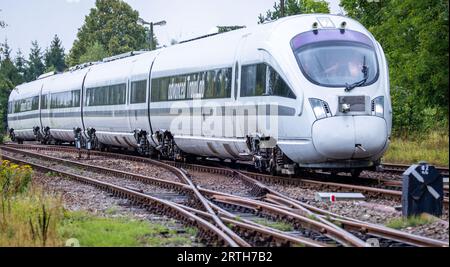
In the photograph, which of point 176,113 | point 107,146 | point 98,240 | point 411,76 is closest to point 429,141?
point 411,76

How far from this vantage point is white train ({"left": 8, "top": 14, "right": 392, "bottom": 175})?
14758mm

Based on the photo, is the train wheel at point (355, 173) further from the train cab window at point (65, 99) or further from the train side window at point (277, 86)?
the train cab window at point (65, 99)

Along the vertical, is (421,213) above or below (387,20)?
below

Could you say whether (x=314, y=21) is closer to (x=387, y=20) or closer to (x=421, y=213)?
(x=421, y=213)

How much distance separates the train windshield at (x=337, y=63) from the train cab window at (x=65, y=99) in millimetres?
19108

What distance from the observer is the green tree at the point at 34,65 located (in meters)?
103

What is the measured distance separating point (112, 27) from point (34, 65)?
26062 millimetres

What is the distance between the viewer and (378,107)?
15.0 metres

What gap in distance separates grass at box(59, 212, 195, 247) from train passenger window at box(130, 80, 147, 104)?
1311cm

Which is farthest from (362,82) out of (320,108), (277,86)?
(277,86)

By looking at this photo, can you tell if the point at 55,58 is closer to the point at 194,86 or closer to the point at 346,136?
the point at 194,86

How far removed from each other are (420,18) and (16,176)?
11533mm
